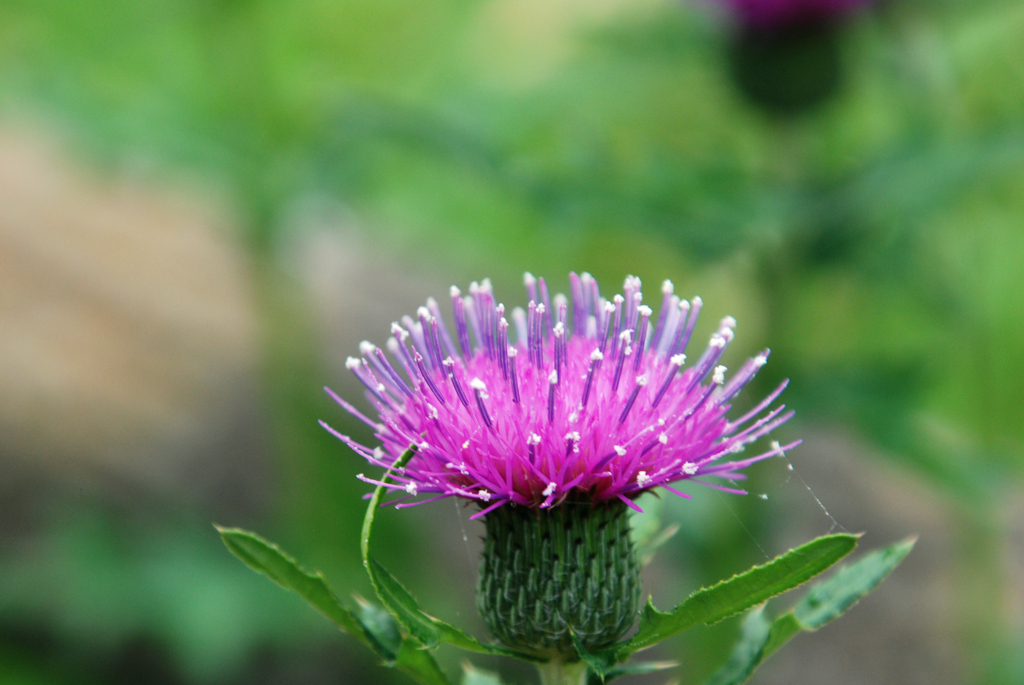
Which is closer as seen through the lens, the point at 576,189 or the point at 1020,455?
the point at 576,189

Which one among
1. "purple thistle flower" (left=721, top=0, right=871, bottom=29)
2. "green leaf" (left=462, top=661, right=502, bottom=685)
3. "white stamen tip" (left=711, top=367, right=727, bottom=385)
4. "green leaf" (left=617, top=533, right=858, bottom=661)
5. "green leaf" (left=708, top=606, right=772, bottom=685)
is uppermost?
"purple thistle flower" (left=721, top=0, right=871, bottom=29)

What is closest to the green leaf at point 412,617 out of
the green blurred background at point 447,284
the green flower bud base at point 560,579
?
the green flower bud base at point 560,579

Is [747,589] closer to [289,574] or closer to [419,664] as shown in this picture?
[419,664]

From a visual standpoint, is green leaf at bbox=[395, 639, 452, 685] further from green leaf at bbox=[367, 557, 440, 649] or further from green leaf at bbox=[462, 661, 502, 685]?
green leaf at bbox=[462, 661, 502, 685]

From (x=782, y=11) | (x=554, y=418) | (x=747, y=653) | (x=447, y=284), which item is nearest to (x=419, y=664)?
(x=554, y=418)

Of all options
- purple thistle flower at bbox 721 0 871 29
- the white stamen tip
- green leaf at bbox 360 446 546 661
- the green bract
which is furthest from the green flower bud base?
purple thistle flower at bbox 721 0 871 29

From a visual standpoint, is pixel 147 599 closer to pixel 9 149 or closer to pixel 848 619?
pixel 848 619

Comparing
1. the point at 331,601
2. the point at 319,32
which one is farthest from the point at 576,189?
the point at 319,32
